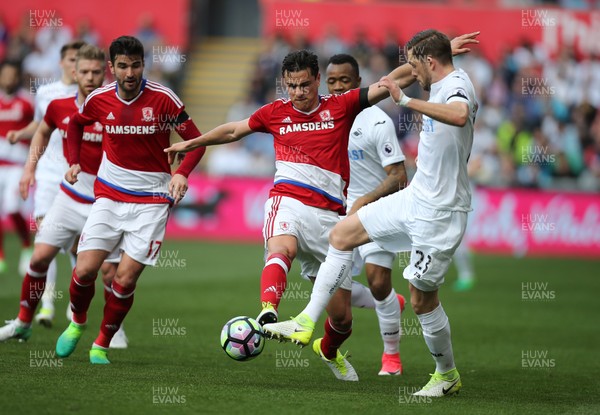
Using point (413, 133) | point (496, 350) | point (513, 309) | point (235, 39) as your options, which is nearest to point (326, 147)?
point (496, 350)

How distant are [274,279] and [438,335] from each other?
4.56 feet

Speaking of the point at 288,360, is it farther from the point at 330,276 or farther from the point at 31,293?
the point at 31,293

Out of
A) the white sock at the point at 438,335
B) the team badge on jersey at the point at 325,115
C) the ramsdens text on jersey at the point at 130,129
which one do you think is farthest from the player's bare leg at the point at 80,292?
the white sock at the point at 438,335

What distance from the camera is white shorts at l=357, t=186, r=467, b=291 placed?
756 centimetres

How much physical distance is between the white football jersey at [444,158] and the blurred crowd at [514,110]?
13.7 m

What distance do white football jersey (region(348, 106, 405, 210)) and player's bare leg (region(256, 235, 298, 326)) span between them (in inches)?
63.9

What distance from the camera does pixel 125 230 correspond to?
28.5 ft

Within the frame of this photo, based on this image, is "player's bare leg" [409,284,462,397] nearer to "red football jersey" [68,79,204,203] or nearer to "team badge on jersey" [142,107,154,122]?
"red football jersey" [68,79,204,203]

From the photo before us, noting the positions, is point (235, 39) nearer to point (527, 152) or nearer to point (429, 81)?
point (527, 152)

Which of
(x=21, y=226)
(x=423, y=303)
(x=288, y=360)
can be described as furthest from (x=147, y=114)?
(x=21, y=226)

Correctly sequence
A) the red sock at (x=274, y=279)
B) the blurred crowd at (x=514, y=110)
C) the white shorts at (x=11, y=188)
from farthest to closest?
the blurred crowd at (x=514, y=110)
the white shorts at (x=11, y=188)
the red sock at (x=274, y=279)

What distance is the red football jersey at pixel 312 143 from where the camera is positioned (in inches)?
323

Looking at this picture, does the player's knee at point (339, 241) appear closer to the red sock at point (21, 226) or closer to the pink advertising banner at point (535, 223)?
the red sock at point (21, 226)

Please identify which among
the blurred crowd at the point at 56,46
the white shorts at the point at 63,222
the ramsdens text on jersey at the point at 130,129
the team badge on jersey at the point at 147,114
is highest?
the blurred crowd at the point at 56,46
